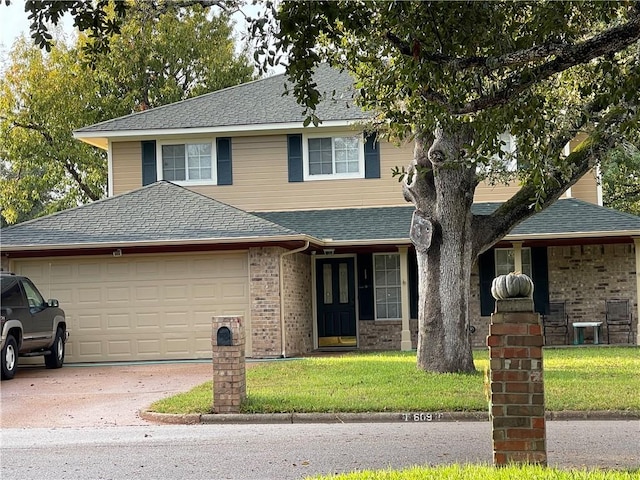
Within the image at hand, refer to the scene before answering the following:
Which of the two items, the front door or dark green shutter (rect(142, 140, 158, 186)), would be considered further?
dark green shutter (rect(142, 140, 158, 186))

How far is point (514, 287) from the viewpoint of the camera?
703cm

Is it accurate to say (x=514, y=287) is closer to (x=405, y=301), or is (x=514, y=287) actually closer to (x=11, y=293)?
(x=11, y=293)

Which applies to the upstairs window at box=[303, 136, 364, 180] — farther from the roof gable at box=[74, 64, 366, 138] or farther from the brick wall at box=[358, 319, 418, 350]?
the brick wall at box=[358, 319, 418, 350]

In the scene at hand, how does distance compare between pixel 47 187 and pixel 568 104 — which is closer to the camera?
pixel 568 104

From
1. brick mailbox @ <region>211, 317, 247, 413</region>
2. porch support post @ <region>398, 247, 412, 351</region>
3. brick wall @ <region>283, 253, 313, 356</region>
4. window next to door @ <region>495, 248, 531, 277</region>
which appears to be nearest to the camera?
brick mailbox @ <region>211, 317, 247, 413</region>

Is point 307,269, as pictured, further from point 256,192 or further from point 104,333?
point 104,333

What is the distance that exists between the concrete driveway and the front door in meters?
4.82

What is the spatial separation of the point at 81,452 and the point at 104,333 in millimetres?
11369

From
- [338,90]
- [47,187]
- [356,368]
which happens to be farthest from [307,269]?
[47,187]

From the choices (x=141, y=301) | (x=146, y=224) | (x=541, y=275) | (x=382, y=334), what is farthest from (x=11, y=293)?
(x=541, y=275)

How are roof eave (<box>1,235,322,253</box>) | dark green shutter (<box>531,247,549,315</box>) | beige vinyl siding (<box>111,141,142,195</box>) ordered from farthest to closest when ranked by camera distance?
beige vinyl siding (<box>111,141,142,195</box>), dark green shutter (<box>531,247,549,315</box>), roof eave (<box>1,235,322,253</box>)

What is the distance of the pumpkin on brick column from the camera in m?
7.02

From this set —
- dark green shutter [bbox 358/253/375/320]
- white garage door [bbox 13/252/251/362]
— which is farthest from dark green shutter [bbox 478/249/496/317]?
white garage door [bbox 13/252/251/362]

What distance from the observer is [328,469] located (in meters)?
8.54
